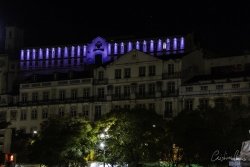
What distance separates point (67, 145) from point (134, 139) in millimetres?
11506

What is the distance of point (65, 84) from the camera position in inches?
5157

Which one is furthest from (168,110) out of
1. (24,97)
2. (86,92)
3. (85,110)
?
(24,97)

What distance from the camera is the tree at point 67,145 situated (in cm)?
9469

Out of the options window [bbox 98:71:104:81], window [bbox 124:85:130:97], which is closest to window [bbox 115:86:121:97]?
window [bbox 124:85:130:97]

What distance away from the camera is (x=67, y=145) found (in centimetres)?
9431

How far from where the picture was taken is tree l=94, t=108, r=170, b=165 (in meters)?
89.4

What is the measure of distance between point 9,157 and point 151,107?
227 feet

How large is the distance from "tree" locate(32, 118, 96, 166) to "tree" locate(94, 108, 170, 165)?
5.16 m

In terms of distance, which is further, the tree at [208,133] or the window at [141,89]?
the window at [141,89]

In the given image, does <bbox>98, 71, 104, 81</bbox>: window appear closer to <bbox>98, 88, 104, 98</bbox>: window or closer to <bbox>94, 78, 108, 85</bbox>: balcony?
<bbox>94, 78, 108, 85</bbox>: balcony

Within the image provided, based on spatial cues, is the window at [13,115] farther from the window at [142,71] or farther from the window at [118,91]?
the window at [142,71]

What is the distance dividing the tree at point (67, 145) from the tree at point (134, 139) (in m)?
5.16

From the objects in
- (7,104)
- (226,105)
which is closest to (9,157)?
(226,105)

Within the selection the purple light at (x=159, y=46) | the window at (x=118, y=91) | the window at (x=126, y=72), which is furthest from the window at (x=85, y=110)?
the purple light at (x=159, y=46)
